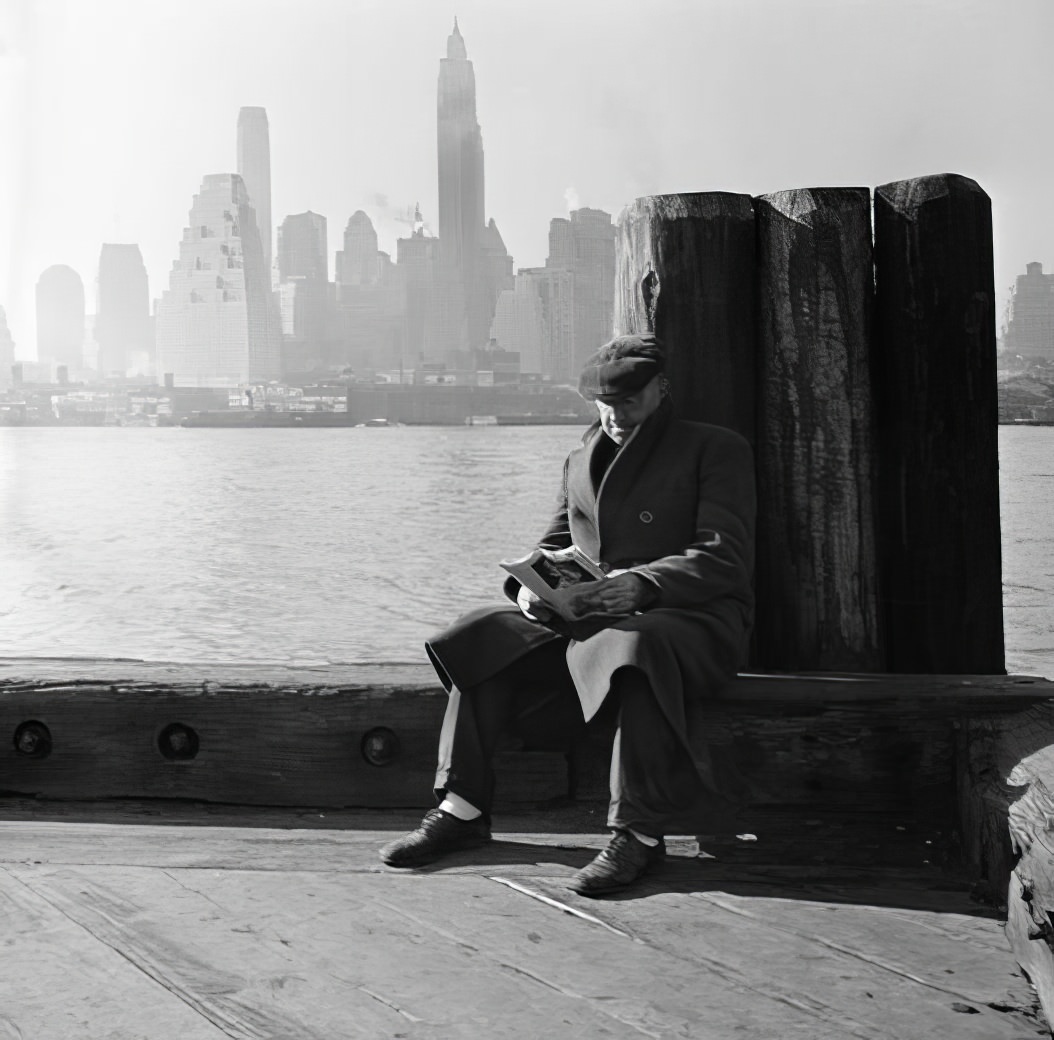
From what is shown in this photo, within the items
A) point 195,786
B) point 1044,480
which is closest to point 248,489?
point 1044,480

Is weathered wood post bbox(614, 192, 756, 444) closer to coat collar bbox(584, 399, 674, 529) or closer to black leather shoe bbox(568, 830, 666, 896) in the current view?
coat collar bbox(584, 399, 674, 529)

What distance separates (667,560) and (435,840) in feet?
2.69

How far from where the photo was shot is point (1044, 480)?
31234 mm

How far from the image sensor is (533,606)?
11.8ft

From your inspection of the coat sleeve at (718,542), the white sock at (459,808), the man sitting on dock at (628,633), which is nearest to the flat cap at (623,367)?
the man sitting on dock at (628,633)

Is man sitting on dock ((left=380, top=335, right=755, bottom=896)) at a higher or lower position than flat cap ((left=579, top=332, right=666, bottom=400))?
lower

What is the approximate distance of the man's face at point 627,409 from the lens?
3652 mm

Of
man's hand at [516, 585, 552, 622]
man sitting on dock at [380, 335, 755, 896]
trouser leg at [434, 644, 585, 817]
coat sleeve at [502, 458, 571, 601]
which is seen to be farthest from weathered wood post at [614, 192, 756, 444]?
trouser leg at [434, 644, 585, 817]

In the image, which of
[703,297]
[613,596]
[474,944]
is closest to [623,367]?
[703,297]

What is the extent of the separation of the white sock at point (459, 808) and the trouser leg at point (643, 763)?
14.0 inches

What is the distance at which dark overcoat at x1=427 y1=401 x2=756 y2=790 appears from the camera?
11.5ft

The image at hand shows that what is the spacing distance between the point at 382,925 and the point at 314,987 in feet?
1.06

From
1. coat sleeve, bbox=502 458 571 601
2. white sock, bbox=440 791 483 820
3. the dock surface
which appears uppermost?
coat sleeve, bbox=502 458 571 601

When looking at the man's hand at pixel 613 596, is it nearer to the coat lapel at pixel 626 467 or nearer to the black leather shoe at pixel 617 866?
the coat lapel at pixel 626 467
